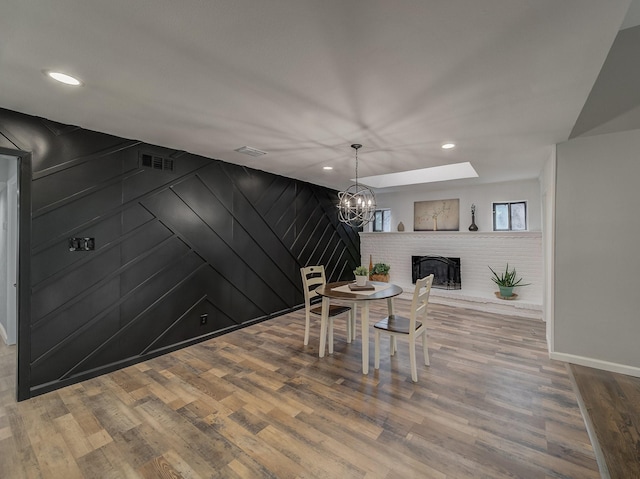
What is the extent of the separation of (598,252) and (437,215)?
11.0ft

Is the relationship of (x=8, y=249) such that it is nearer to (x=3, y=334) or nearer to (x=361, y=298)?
(x=3, y=334)

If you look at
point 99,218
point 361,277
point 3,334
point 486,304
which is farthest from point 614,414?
point 3,334

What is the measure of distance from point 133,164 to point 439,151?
3578mm

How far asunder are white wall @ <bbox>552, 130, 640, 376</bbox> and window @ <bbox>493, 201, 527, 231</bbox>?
103 inches

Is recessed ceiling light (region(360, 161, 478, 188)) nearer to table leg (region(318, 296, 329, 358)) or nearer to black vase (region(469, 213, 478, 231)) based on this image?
black vase (region(469, 213, 478, 231))

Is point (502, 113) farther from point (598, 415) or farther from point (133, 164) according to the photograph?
point (133, 164)

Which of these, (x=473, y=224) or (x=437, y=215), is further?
(x=437, y=215)

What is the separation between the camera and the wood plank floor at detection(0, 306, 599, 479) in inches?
65.7

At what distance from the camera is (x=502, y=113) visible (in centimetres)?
241

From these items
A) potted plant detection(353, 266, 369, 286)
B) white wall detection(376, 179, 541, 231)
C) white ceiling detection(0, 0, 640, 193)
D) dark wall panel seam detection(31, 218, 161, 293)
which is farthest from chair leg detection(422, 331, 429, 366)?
white wall detection(376, 179, 541, 231)

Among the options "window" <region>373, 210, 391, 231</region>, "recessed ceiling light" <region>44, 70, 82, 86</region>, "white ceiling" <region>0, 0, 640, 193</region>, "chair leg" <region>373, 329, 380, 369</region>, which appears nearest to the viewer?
"white ceiling" <region>0, 0, 640, 193</region>

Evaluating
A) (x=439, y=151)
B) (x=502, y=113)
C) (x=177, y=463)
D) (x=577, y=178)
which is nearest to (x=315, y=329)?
(x=177, y=463)

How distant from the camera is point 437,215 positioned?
6168 millimetres

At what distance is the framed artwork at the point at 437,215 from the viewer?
235 inches
